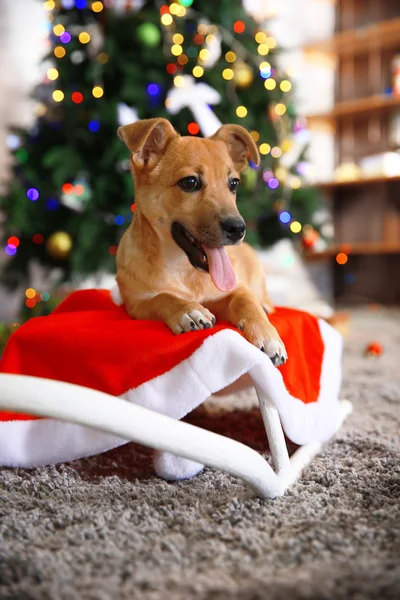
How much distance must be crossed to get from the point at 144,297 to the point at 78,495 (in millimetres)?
487

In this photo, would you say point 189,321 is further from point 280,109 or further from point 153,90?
point 280,109

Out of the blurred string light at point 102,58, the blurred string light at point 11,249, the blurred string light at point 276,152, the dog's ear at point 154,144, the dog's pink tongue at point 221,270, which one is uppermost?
the blurred string light at point 102,58

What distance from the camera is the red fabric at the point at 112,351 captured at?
1.12m

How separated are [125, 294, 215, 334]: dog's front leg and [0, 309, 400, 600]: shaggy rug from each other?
0.33m

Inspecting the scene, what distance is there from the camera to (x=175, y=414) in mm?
1114

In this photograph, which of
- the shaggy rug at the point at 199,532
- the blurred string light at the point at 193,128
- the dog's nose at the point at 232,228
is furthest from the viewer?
the blurred string light at the point at 193,128

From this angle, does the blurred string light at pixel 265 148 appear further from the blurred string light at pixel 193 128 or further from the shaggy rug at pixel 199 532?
the shaggy rug at pixel 199 532

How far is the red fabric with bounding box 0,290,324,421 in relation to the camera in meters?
1.12

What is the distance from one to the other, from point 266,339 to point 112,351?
32 cm

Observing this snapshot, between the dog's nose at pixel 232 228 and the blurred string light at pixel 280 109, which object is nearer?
the dog's nose at pixel 232 228

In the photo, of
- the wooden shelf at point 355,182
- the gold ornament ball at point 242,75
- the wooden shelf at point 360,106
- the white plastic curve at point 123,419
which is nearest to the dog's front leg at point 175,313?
the white plastic curve at point 123,419

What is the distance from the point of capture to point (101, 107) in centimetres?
288

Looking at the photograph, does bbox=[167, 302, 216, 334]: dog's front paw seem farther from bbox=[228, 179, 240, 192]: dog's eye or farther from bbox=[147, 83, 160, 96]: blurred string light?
bbox=[147, 83, 160, 96]: blurred string light

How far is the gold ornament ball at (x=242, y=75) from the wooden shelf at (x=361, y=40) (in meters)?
2.05
